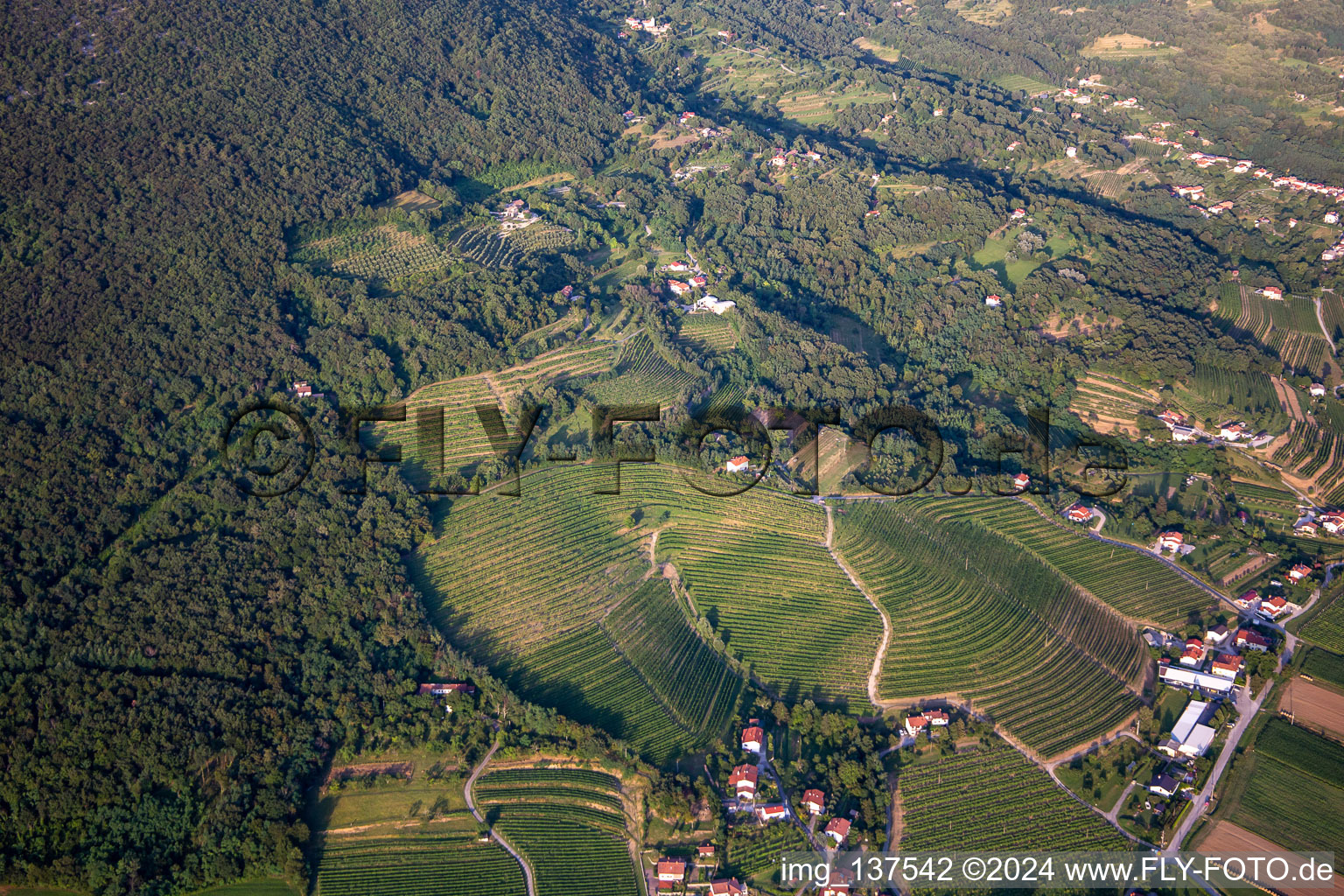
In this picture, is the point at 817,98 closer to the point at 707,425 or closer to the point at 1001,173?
the point at 1001,173

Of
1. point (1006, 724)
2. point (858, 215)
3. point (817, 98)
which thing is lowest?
point (1006, 724)

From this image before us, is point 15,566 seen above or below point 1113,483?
A: below

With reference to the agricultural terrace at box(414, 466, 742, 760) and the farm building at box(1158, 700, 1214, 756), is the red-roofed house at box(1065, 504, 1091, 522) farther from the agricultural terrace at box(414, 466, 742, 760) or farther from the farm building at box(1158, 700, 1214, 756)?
the agricultural terrace at box(414, 466, 742, 760)

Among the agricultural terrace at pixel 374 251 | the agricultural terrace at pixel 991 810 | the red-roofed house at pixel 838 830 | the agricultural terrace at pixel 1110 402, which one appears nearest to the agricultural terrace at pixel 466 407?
the agricultural terrace at pixel 374 251

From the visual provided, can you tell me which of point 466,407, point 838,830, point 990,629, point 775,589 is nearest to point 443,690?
point 775,589

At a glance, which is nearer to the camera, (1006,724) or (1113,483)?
(1006,724)

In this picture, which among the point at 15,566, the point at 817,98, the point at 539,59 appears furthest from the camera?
the point at 817,98

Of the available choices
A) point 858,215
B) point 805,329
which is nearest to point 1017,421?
point 805,329
